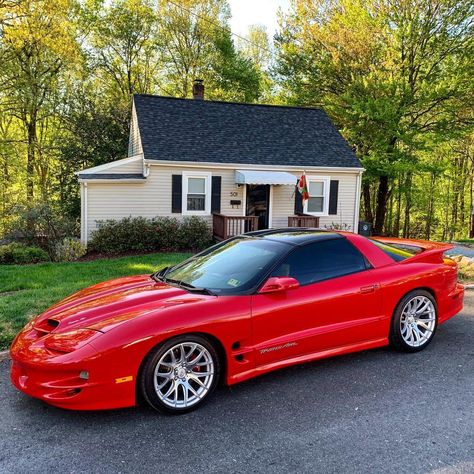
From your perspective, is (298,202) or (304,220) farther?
(298,202)

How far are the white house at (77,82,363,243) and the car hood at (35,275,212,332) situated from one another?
963cm

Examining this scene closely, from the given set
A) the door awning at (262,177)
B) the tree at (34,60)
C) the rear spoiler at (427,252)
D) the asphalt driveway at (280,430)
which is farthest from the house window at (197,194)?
the asphalt driveway at (280,430)

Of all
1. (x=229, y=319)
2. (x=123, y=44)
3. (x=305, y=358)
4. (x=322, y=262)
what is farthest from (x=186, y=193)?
(x=123, y=44)

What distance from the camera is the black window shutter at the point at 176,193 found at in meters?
14.4

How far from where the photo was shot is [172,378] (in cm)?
339

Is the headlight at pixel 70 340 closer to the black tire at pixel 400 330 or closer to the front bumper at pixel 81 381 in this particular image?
the front bumper at pixel 81 381

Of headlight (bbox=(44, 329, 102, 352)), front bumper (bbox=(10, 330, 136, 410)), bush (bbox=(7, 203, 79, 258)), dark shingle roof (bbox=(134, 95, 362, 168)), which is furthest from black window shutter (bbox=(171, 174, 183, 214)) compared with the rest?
front bumper (bbox=(10, 330, 136, 410))

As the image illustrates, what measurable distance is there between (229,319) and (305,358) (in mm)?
896

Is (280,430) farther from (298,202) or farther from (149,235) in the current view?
(298,202)

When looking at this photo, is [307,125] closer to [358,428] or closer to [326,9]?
[326,9]

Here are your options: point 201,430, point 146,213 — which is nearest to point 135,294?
Result: point 201,430

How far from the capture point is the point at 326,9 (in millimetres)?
20250

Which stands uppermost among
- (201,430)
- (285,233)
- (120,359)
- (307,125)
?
(307,125)

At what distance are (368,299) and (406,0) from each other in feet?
55.5
